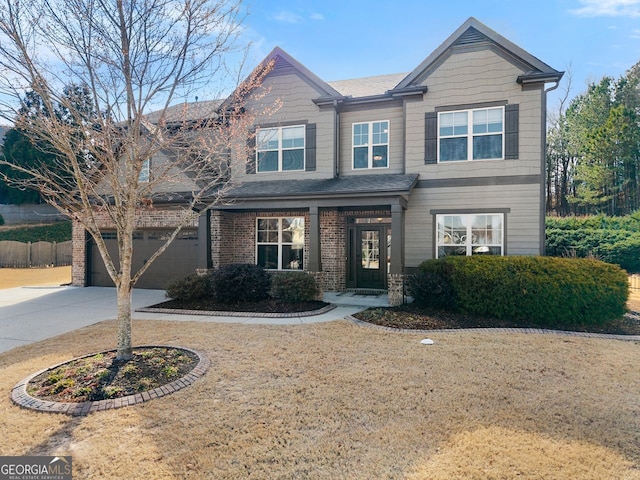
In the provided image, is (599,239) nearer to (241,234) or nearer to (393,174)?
(393,174)

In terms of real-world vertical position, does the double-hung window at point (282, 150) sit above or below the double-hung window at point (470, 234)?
above

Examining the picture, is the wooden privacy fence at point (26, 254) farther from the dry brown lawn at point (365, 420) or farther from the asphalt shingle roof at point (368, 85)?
the asphalt shingle roof at point (368, 85)

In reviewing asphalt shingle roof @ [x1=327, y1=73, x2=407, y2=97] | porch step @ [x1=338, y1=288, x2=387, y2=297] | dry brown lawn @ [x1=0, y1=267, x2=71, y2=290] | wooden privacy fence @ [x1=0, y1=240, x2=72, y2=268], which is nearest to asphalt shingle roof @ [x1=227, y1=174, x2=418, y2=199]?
asphalt shingle roof @ [x1=327, y1=73, x2=407, y2=97]

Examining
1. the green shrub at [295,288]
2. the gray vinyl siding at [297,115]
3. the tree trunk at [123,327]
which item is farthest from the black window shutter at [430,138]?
the tree trunk at [123,327]

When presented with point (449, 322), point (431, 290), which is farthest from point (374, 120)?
point (449, 322)

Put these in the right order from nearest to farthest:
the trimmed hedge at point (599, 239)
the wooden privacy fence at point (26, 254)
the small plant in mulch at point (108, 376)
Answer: the small plant in mulch at point (108, 376) → the trimmed hedge at point (599, 239) → the wooden privacy fence at point (26, 254)

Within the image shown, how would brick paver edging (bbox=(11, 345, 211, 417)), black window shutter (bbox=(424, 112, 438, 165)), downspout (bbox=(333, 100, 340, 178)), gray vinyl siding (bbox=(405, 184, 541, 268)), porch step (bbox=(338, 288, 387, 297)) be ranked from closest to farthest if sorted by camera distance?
brick paver edging (bbox=(11, 345, 211, 417))
gray vinyl siding (bbox=(405, 184, 541, 268))
black window shutter (bbox=(424, 112, 438, 165))
porch step (bbox=(338, 288, 387, 297))
downspout (bbox=(333, 100, 340, 178))

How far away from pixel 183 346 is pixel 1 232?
1083 inches

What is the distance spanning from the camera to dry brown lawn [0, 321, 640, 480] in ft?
9.78

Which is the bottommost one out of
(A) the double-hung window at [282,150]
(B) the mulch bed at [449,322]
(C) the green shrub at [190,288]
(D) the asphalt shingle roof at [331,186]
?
(B) the mulch bed at [449,322]

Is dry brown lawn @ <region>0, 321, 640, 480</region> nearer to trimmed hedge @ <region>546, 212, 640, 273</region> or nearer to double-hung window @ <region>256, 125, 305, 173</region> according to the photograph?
double-hung window @ <region>256, 125, 305, 173</region>

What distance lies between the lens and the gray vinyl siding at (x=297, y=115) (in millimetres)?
12008

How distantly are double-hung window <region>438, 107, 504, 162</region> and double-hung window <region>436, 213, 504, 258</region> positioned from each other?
5.76 ft

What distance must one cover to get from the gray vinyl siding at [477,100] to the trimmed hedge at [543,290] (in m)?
3.28
